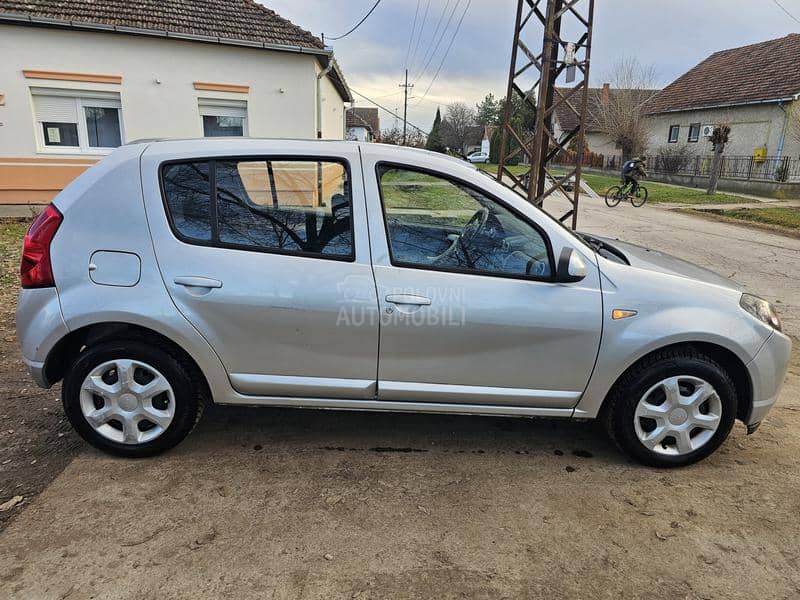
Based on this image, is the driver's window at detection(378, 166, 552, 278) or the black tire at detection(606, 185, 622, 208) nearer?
the driver's window at detection(378, 166, 552, 278)

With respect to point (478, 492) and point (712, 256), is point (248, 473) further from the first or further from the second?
point (712, 256)

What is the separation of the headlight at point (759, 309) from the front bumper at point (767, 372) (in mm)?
69

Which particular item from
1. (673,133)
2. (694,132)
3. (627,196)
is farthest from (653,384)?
(673,133)

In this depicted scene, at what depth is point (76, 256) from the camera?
2.83m

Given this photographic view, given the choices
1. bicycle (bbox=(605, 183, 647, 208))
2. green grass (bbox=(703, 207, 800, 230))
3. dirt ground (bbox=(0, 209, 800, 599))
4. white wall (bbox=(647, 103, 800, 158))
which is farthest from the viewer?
white wall (bbox=(647, 103, 800, 158))

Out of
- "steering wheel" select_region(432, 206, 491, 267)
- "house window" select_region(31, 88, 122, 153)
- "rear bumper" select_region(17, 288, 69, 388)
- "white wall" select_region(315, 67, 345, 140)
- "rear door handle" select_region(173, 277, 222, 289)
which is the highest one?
"white wall" select_region(315, 67, 345, 140)

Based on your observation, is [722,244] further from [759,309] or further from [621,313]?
[621,313]

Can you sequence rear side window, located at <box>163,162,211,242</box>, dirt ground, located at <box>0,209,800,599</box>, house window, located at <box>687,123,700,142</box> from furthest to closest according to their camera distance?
1. house window, located at <box>687,123,700,142</box>
2. rear side window, located at <box>163,162,211,242</box>
3. dirt ground, located at <box>0,209,800,599</box>

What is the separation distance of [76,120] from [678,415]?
13.0 m

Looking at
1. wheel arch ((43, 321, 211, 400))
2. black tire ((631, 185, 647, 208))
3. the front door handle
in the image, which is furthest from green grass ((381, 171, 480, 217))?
black tire ((631, 185, 647, 208))

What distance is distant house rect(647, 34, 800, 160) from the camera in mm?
24831

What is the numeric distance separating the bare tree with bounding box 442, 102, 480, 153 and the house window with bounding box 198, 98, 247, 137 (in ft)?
193

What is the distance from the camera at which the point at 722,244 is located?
11188 millimetres

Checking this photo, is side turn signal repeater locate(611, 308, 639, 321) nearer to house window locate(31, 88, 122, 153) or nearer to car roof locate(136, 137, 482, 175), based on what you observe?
car roof locate(136, 137, 482, 175)
